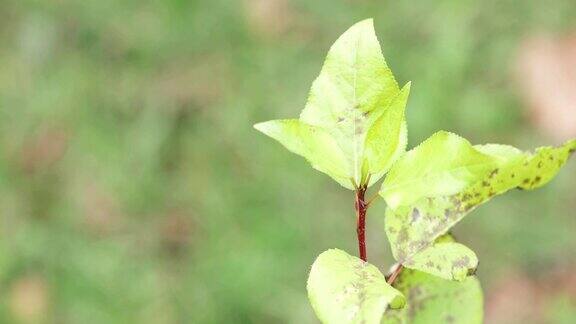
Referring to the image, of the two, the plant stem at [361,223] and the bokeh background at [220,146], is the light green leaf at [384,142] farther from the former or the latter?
the bokeh background at [220,146]

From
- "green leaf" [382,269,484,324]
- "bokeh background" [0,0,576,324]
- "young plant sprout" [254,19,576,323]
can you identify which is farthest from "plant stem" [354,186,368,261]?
"bokeh background" [0,0,576,324]

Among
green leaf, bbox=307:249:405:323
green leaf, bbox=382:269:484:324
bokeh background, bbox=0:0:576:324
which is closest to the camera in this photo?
green leaf, bbox=307:249:405:323

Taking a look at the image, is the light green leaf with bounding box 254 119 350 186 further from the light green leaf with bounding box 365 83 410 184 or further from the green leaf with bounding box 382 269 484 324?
the green leaf with bounding box 382 269 484 324

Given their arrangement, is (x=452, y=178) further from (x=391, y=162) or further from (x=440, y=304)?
(x=440, y=304)

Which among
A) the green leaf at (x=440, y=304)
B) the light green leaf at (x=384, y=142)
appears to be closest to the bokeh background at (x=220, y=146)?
the green leaf at (x=440, y=304)

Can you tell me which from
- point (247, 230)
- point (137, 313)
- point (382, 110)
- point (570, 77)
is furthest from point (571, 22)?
point (382, 110)
